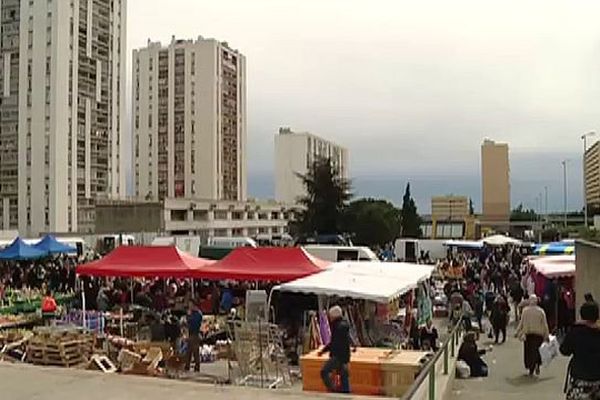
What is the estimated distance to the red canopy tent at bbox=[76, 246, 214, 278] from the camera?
16328mm

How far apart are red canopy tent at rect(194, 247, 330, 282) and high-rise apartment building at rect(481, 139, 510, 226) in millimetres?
120064

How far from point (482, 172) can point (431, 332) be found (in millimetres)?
123262

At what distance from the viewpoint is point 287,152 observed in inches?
5177

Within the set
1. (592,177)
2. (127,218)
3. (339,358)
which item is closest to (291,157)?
(592,177)

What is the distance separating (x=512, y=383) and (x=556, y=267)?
713 cm

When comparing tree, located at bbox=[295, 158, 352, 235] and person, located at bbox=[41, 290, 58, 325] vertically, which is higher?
tree, located at bbox=[295, 158, 352, 235]

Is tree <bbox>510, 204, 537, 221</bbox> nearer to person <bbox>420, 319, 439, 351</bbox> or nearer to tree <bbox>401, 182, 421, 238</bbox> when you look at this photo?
tree <bbox>401, 182, 421, 238</bbox>

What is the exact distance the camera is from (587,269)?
1488 cm

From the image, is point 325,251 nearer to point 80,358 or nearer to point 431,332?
point 431,332

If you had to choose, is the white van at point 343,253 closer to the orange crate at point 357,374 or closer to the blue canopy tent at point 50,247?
the blue canopy tent at point 50,247

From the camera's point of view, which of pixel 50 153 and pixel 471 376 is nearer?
pixel 471 376

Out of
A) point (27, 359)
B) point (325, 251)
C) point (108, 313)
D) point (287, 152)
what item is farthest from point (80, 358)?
point (287, 152)

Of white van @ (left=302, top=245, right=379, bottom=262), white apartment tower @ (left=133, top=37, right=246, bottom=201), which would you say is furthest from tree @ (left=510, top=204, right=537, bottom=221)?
white van @ (left=302, top=245, right=379, bottom=262)

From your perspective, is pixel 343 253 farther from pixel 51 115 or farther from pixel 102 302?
pixel 51 115
